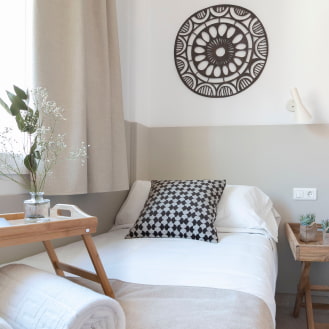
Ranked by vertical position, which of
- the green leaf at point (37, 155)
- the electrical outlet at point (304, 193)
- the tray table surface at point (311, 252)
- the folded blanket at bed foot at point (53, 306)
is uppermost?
the green leaf at point (37, 155)

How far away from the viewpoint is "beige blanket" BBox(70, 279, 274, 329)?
92 centimetres

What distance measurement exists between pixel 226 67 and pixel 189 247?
1.48 meters

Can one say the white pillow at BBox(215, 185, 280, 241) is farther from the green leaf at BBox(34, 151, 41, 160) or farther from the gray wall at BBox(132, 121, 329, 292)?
the green leaf at BBox(34, 151, 41, 160)

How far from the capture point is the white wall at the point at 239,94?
2.50 meters

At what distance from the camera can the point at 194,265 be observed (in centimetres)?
142

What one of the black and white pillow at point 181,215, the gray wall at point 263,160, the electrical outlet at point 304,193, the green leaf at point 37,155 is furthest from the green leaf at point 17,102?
the electrical outlet at point 304,193

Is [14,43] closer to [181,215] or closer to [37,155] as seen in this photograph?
[37,155]

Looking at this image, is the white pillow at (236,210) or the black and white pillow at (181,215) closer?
the black and white pillow at (181,215)

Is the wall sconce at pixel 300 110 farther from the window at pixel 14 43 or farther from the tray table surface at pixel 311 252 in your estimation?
the window at pixel 14 43

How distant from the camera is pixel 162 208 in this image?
204 centimetres

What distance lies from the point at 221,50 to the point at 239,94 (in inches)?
13.8

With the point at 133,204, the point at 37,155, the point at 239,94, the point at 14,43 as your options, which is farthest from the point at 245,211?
the point at 14,43

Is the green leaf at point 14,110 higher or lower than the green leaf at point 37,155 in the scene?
higher

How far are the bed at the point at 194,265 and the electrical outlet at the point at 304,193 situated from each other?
0.23 meters
